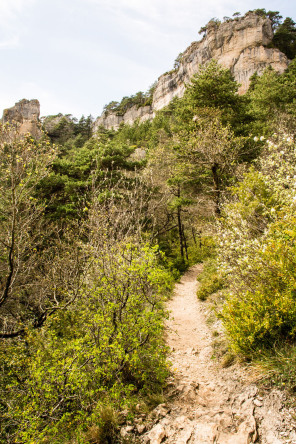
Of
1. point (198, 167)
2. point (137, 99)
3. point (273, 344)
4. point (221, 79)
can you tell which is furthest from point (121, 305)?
point (137, 99)

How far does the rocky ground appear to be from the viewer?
280 centimetres

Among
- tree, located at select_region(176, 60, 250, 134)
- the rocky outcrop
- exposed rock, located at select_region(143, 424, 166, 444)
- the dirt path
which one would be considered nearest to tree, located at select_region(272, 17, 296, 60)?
the rocky outcrop

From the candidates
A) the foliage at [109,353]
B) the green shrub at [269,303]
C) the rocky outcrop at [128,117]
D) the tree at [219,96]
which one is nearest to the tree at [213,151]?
the tree at [219,96]

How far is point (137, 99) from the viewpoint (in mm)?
72125

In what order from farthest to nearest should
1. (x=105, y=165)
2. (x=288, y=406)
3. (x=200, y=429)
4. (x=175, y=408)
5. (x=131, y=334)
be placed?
(x=105, y=165), (x=131, y=334), (x=175, y=408), (x=200, y=429), (x=288, y=406)

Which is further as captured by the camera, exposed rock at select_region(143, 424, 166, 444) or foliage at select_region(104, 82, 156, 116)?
foliage at select_region(104, 82, 156, 116)

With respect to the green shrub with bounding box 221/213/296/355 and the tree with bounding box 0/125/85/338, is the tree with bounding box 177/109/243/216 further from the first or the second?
the tree with bounding box 0/125/85/338

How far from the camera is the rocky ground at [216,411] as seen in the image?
110 inches

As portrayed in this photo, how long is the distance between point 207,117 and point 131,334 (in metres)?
12.5

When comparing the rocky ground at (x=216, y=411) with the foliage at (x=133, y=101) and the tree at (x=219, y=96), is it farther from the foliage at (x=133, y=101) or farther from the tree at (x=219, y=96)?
the foliage at (x=133, y=101)

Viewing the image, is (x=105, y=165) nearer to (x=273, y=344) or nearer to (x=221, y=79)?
(x=221, y=79)

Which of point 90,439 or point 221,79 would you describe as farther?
point 221,79

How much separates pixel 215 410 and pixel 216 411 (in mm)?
36

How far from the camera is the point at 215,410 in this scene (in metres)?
3.49
